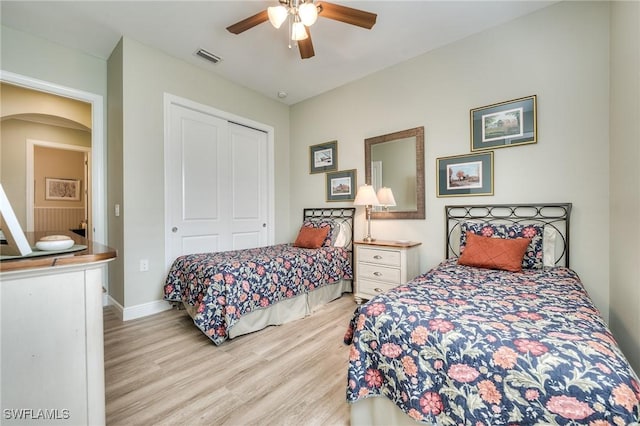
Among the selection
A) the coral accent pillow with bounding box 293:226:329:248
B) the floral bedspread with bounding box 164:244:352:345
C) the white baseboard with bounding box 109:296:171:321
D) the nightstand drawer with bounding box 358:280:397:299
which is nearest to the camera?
the floral bedspread with bounding box 164:244:352:345

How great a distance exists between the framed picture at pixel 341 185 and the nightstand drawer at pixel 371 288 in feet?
3.85

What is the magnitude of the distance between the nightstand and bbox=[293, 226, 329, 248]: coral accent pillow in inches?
20.5

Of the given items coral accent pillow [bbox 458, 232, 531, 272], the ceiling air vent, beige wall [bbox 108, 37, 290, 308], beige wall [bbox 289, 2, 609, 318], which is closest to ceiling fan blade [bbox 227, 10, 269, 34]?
the ceiling air vent

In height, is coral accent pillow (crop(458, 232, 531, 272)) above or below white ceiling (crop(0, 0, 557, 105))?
below

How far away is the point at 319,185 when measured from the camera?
4.01 meters

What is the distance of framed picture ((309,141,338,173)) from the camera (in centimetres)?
380

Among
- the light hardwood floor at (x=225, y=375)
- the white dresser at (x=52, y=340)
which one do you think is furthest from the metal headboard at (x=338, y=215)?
the white dresser at (x=52, y=340)

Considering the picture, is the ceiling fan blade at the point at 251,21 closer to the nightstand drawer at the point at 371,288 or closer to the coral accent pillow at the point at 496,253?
the coral accent pillow at the point at 496,253

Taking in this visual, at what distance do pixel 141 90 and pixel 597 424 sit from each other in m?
3.85

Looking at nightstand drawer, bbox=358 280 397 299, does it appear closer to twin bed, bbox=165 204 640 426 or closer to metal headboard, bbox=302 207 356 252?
metal headboard, bbox=302 207 356 252

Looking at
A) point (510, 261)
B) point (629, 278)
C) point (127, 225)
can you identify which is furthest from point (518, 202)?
point (127, 225)

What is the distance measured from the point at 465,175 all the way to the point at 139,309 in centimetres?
362

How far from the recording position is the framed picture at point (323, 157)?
3.80 m

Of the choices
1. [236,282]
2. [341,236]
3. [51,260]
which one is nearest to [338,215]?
[341,236]
